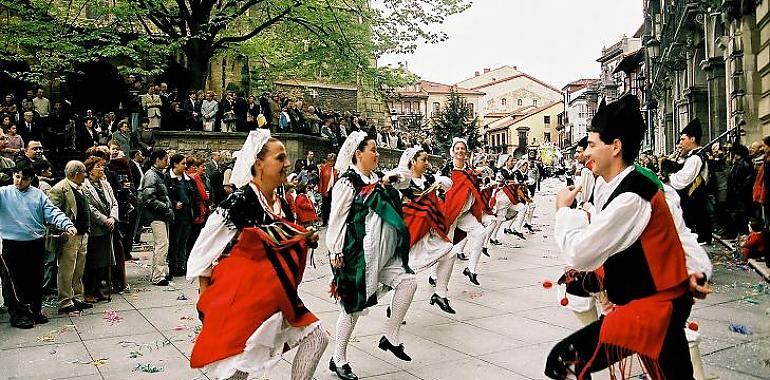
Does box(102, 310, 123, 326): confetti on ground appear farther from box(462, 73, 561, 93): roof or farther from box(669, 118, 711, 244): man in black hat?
box(462, 73, 561, 93): roof

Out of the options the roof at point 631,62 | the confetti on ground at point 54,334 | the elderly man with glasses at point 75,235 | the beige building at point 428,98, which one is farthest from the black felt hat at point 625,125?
the beige building at point 428,98

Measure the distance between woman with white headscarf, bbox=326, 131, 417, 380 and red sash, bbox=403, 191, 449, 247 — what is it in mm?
1633

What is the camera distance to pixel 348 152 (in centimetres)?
666

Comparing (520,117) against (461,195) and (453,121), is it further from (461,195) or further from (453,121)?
(461,195)

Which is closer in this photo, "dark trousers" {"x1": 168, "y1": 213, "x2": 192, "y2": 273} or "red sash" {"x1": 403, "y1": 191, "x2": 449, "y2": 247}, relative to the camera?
"red sash" {"x1": 403, "y1": 191, "x2": 449, "y2": 247}

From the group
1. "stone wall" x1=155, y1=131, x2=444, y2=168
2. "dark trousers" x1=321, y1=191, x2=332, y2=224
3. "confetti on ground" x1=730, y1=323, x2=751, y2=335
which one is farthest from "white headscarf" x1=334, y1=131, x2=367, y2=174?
"stone wall" x1=155, y1=131, x2=444, y2=168

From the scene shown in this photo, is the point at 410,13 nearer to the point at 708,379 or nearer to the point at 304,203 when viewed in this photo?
the point at 304,203

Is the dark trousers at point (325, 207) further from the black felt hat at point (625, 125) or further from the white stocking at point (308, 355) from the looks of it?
the black felt hat at point (625, 125)

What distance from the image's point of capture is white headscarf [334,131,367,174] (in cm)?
664

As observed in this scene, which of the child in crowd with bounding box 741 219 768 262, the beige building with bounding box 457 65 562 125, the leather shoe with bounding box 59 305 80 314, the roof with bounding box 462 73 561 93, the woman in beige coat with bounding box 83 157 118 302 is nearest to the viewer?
the leather shoe with bounding box 59 305 80 314

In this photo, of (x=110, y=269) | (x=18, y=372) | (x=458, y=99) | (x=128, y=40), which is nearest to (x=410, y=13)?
(x=128, y=40)

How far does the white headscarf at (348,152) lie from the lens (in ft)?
21.8

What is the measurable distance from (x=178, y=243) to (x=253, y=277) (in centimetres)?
818

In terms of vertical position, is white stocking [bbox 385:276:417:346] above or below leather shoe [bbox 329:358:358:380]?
above
